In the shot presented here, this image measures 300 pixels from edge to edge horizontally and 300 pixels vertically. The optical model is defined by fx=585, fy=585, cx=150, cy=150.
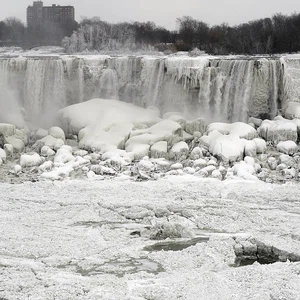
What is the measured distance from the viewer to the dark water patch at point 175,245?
852 cm

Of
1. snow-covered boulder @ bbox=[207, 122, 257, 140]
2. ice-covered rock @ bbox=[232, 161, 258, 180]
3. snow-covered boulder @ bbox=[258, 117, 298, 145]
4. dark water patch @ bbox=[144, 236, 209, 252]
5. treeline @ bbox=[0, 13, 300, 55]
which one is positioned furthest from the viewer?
treeline @ bbox=[0, 13, 300, 55]

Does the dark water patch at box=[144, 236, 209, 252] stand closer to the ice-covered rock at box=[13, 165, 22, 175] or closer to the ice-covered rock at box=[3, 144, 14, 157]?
the ice-covered rock at box=[13, 165, 22, 175]

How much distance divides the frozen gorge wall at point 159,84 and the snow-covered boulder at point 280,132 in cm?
209

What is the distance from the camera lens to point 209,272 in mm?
7324

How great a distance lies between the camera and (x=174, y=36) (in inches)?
1720

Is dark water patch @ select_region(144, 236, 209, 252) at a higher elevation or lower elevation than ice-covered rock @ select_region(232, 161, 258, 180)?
lower

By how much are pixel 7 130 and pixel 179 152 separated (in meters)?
5.24

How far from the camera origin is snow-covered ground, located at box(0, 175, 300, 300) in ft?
22.4

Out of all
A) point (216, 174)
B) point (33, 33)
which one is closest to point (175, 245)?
point (216, 174)

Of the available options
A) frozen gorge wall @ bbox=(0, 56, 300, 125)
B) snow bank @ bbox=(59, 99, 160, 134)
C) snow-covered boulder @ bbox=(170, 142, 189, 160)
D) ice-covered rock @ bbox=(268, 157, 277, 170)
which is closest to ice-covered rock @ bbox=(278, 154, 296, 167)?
ice-covered rock @ bbox=(268, 157, 277, 170)

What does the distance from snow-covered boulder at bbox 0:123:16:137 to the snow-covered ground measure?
460 cm

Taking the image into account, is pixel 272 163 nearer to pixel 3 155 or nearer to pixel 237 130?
pixel 237 130

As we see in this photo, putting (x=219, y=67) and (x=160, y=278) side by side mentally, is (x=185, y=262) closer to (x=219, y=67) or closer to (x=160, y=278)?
(x=160, y=278)

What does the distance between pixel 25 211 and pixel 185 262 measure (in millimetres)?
3793
